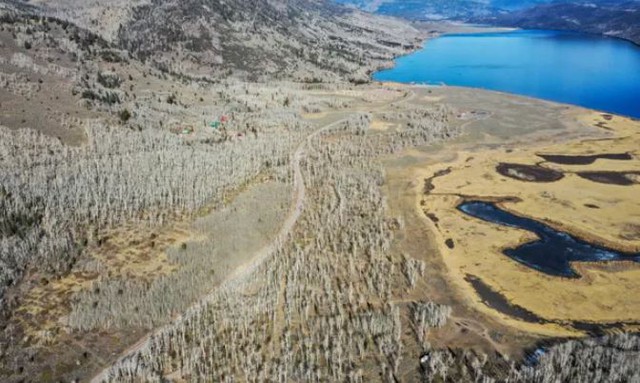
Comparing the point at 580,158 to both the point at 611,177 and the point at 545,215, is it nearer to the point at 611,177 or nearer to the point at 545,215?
the point at 611,177

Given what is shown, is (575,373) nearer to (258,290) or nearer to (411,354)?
(411,354)

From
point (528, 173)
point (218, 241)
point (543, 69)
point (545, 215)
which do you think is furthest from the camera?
point (543, 69)

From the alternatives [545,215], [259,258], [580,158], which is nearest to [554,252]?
[545,215]

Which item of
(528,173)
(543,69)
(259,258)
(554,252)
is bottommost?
(554,252)

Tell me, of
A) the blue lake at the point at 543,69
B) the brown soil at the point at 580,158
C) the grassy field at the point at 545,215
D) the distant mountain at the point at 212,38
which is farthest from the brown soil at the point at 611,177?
the distant mountain at the point at 212,38

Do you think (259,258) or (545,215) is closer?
(259,258)

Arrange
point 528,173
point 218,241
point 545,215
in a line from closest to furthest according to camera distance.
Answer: point 218,241, point 545,215, point 528,173

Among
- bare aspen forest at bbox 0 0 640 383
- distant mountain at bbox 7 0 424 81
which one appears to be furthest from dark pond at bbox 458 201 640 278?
distant mountain at bbox 7 0 424 81

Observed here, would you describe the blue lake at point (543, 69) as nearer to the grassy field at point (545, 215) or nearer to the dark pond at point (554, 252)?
the grassy field at point (545, 215)

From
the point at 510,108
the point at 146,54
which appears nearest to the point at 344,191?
the point at 510,108
